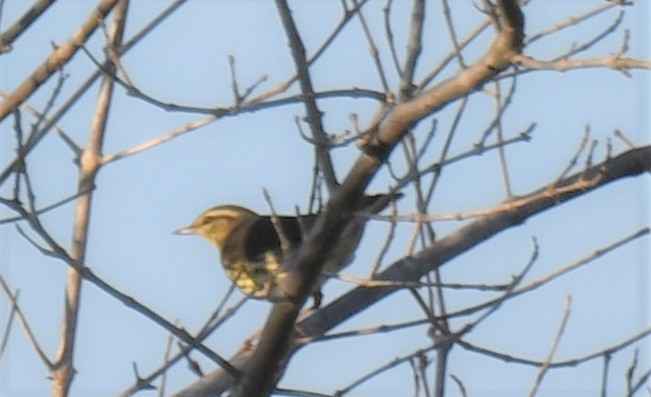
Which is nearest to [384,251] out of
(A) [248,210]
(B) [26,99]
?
(B) [26,99]

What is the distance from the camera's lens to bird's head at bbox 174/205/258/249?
34.6ft

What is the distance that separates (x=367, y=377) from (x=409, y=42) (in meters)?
1.25

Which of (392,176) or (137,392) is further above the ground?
(392,176)

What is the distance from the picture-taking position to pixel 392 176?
4.92m

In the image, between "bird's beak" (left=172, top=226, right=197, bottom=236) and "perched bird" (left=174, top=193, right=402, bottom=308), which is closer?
"perched bird" (left=174, top=193, right=402, bottom=308)

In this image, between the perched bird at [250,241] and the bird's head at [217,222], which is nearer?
the perched bird at [250,241]

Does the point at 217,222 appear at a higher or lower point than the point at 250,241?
higher

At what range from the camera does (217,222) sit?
35.3 feet

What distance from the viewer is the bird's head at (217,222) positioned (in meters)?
10.6

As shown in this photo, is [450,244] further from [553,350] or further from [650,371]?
[650,371]

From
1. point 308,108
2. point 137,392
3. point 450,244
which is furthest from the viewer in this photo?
point 450,244

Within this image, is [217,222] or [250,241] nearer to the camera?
[250,241]

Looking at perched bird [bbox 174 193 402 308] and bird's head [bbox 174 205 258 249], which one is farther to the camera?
bird's head [bbox 174 205 258 249]

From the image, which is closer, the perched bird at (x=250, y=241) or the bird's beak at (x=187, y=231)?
the perched bird at (x=250, y=241)
